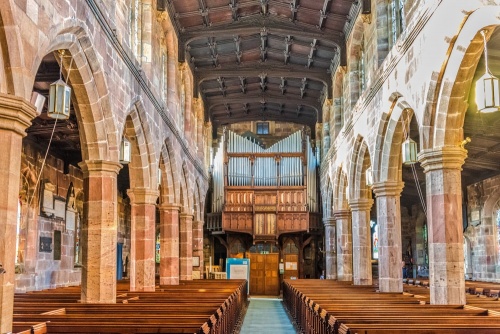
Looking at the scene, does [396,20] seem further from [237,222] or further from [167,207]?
[237,222]

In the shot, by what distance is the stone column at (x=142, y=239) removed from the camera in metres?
15.2

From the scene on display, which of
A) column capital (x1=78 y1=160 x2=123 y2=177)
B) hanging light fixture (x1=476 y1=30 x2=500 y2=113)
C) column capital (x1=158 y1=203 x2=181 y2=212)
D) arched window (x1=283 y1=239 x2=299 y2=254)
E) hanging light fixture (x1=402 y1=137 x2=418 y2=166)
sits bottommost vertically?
arched window (x1=283 y1=239 x2=299 y2=254)

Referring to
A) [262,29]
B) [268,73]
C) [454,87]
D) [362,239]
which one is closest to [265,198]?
[268,73]

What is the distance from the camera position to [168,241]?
19.1 meters

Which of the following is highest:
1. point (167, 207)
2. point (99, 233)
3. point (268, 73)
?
point (268, 73)

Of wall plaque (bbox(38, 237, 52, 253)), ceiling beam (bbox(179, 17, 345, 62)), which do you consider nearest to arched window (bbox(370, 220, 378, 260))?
ceiling beam (bbox(179, 17, 345, 62))

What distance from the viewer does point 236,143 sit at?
102 feet

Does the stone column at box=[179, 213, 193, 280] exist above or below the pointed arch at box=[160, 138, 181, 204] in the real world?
below

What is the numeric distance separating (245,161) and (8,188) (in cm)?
2366

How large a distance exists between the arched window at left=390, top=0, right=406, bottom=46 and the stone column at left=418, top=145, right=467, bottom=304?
15.8 ft

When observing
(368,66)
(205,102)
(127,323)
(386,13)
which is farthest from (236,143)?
(127,323)

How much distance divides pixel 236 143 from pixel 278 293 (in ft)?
24.7

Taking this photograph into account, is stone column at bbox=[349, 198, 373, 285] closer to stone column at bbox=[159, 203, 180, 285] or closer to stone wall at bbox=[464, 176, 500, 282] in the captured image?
stone wall at bbox=[464, 176, 500, 282]

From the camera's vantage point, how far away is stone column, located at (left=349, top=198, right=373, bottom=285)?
18.5 metres
